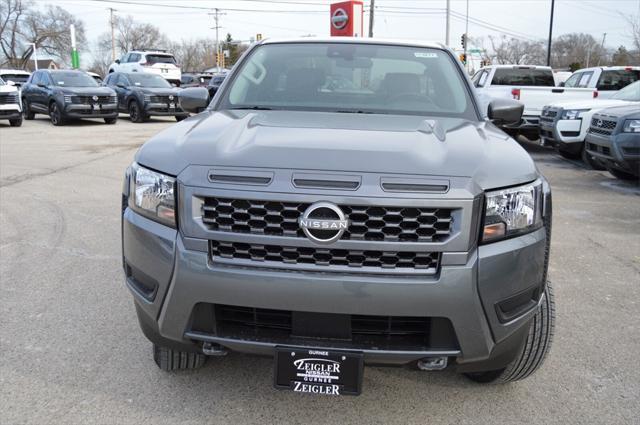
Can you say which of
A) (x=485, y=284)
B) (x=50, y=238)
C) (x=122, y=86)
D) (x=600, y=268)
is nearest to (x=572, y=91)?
(x=600, y=268)

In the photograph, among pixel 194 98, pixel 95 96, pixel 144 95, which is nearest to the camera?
pixel 194 98

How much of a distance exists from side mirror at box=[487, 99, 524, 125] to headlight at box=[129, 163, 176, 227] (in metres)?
2.36

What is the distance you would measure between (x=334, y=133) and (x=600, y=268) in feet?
11.1

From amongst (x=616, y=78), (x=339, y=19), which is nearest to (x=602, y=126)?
(x=616, y=78)

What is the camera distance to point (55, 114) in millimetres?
18156

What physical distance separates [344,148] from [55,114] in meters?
18.0

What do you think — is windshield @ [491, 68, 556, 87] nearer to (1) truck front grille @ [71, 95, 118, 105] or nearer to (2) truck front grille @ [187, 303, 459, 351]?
(1) truck front grille @ [71, 95, 118, 105]

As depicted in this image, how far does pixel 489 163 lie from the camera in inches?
95.4

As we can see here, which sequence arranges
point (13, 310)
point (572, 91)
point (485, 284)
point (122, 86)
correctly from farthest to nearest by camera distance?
point (122, 86) → point (572, 91) → point (13, 310) → point (485, 284)

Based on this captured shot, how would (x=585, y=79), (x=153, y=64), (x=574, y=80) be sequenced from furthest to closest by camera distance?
1. (x=153, y=64)
2. (x=574, y=80)
3. (x=585, y=79)

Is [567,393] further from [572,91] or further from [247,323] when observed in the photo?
[572,91]

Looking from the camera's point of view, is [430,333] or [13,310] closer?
[430,333]

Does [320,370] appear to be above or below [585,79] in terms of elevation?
below

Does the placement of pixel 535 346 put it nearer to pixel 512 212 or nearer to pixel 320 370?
pixel 512 212
